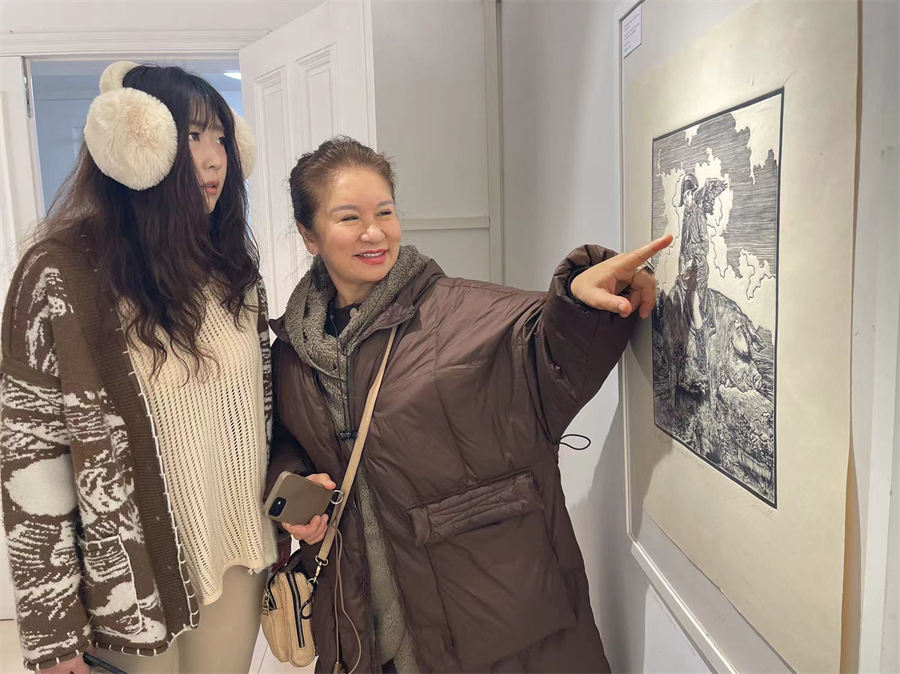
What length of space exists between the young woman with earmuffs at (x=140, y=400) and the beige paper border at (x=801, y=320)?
35.1 inches

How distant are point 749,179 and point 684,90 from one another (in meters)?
0.24

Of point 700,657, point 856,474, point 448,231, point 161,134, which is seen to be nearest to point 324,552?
point 700,657

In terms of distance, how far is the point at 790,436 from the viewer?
0.73 m

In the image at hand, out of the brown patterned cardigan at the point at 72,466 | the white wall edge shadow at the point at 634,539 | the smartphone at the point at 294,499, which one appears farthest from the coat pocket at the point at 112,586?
the white wall edge shadow at the point at 634,539

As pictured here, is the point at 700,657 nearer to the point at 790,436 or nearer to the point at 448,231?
the point at 790,436

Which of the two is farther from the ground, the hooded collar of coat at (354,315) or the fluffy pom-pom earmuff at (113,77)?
the fluffy pom-pom earmuff at (113,77)

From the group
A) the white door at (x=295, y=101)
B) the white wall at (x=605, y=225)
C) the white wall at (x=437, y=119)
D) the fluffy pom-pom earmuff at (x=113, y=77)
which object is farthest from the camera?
the white wall at (x=437, y=119)

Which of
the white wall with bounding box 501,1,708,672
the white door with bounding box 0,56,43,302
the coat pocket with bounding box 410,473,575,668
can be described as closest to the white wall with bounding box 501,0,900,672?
the white wall with bounding box 501,1,708,672

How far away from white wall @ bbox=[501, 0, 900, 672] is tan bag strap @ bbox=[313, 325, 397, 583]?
1.68 feet

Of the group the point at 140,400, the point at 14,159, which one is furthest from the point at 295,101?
the point at 140,400

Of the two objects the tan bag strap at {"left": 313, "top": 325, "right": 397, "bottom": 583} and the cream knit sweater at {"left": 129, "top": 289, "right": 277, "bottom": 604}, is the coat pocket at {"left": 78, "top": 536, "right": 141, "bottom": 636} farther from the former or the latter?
the tan bag strap at {"left": 313, "top": 325, "right": 397, "bottom": 583}

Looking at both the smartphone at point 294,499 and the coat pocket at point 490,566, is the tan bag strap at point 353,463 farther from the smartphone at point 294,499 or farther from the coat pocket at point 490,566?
the coat pocket at point 490,566

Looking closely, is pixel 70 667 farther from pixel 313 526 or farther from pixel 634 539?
pixel 634 539

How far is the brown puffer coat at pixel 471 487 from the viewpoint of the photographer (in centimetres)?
121
